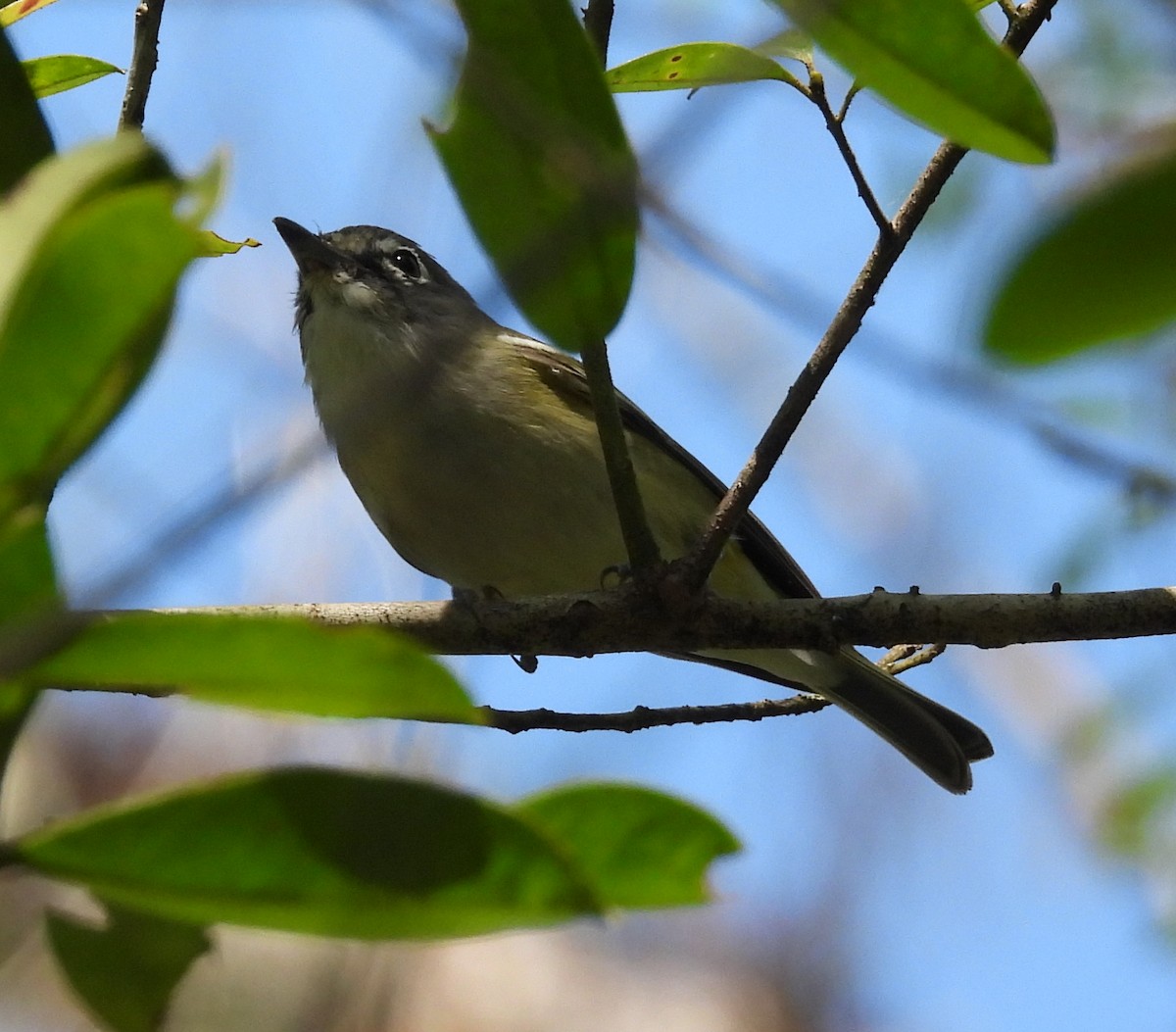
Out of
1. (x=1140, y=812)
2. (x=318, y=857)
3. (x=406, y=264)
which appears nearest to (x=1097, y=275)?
(x=318, y=857)

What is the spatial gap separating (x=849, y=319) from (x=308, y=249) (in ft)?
9.29

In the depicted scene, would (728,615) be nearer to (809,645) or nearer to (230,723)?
(809,645)

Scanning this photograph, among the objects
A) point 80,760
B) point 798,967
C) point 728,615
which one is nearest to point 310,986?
point 80,760

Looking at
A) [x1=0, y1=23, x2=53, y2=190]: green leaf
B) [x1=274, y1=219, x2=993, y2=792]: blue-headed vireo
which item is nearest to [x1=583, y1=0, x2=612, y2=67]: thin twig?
[x1=0, y1=23, x2=53, y2=190]: green leaf

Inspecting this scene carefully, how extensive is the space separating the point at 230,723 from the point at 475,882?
8111 millimetres

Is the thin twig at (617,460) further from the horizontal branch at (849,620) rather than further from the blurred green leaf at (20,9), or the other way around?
the blurred green leaf at (20,9)

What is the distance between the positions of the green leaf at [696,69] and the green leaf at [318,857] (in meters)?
1.53

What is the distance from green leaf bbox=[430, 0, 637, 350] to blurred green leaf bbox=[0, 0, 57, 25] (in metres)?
1.45

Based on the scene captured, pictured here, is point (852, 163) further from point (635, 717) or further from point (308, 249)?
point (308, 249)

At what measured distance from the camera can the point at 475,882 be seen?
124 cm

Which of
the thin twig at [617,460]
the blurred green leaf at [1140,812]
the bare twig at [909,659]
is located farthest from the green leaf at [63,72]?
the blurred green leaf at [1140,812]

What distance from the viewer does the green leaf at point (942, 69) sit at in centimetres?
132

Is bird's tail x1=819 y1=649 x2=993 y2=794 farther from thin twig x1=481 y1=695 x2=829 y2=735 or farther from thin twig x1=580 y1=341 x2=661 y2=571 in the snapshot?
thin twig x1=580 y1=341 x2=661 y2=571

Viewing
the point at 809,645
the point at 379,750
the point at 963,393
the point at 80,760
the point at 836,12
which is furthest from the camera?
the point at 80,760
